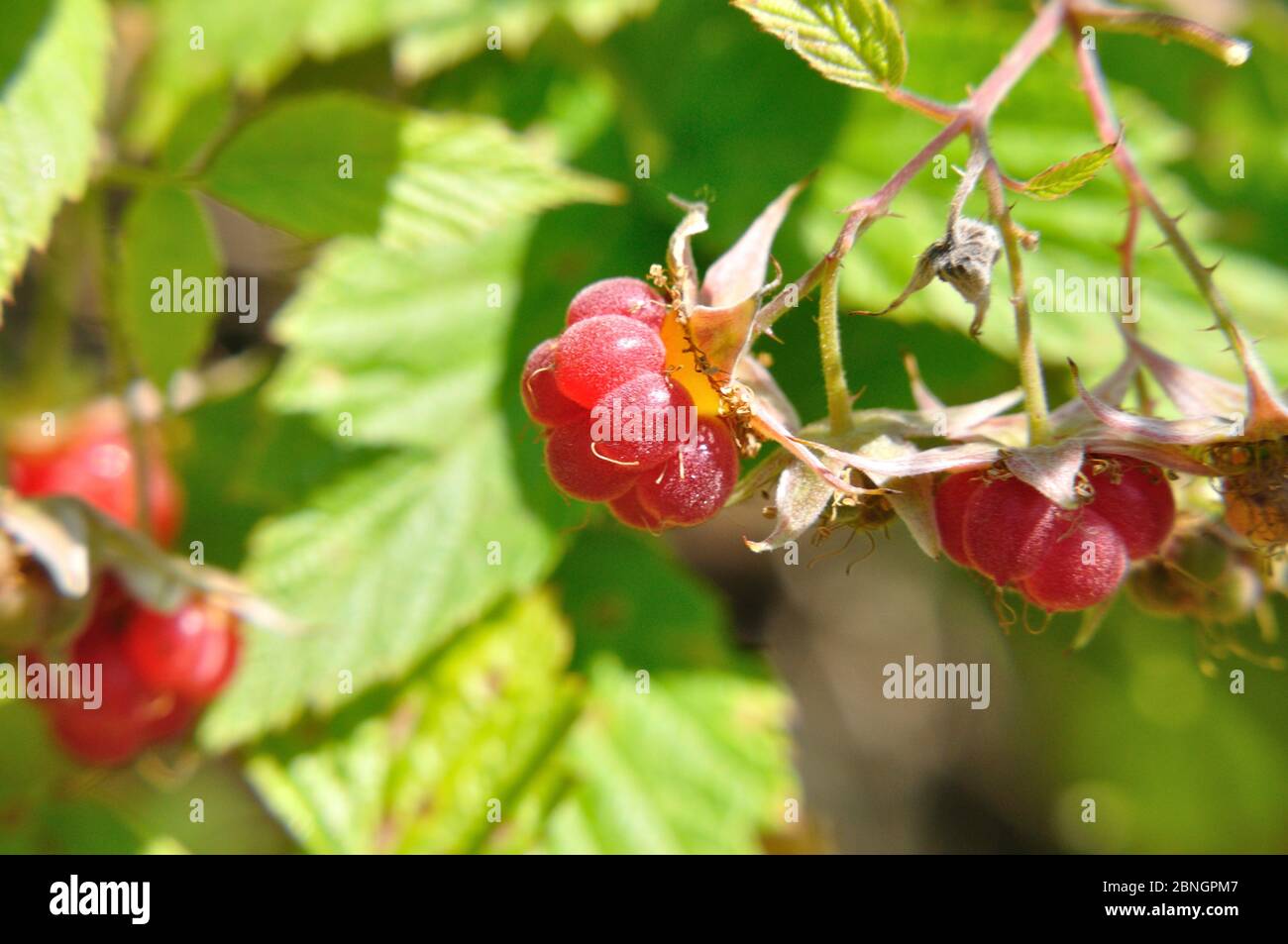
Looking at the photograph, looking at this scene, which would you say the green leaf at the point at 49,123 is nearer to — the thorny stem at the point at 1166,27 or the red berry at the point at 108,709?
the red berry at the point at 108,709

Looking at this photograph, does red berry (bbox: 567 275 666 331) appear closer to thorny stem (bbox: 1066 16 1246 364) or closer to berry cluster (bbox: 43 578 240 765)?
thorny stem (bbox: 1066 16 1246 364)

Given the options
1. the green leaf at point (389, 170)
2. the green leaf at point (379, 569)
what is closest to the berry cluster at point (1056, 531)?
the green leaf at point (389, 170)

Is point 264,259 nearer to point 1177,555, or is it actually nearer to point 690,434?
point 690,434

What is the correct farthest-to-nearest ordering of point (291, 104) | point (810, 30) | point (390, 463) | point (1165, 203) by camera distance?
1. point (390, 463)
2. point (1165, 203)
3. point (291, 104)
4. point (810, 30)

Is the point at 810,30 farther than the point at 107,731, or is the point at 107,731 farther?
the point at 107,731

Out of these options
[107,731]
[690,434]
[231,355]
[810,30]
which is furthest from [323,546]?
[810,30]

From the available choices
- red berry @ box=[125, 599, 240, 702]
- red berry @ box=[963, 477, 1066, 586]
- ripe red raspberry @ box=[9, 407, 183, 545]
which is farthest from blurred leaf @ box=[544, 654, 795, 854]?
red berry @ box=[963, 477, 1066, 586]
